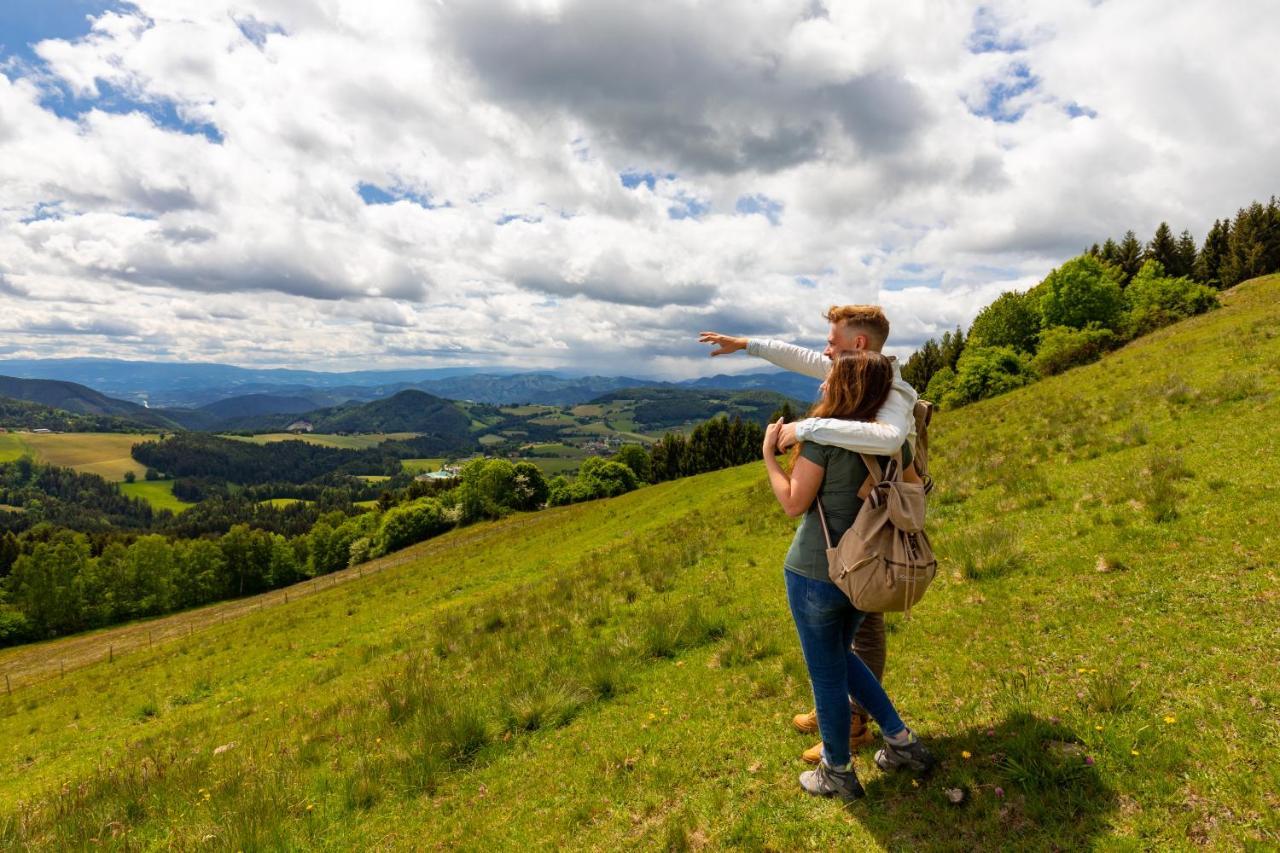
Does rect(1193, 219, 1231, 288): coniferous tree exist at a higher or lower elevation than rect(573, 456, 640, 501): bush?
higher

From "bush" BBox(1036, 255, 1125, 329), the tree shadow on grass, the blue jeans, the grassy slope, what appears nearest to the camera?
the tree shadow on grass

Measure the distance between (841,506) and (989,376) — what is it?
191 feet

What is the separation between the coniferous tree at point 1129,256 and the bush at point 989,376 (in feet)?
120

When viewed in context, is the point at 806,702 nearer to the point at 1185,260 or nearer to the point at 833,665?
the point at 833,665

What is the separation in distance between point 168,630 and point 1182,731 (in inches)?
2296

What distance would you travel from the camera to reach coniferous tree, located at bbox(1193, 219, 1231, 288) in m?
Result: 71.5

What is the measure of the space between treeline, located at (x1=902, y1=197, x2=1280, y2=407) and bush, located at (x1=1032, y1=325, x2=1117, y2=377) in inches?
2.9

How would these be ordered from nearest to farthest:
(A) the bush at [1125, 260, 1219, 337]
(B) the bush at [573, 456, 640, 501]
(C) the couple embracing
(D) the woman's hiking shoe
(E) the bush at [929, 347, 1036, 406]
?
1. (C) the couple embracing
2. (D) the woman's hiking shoe
3. (A) the bush at [1125, 260, 1219, 337]
4. (E) the bush at [929, 347, 1036, 406]
5. (B) the bush at [573, 456, 640, 501]

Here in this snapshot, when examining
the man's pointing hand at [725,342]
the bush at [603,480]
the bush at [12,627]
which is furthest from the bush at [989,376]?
the bush at [12,627]

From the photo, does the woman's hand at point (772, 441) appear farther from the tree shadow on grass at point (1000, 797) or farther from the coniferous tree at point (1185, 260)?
the coniferous tree at point (1185, 260)

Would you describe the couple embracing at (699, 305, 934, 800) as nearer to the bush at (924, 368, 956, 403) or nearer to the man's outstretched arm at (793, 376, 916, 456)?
the man's outstretched arm at (793, 376, 916, 456)

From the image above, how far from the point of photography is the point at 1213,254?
73125 mm

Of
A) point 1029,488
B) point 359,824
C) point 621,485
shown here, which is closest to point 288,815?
point 359,824

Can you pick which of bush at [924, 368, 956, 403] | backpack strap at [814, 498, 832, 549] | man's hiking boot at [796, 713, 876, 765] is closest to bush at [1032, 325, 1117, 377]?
bush at [924, 368, 956, 403]
